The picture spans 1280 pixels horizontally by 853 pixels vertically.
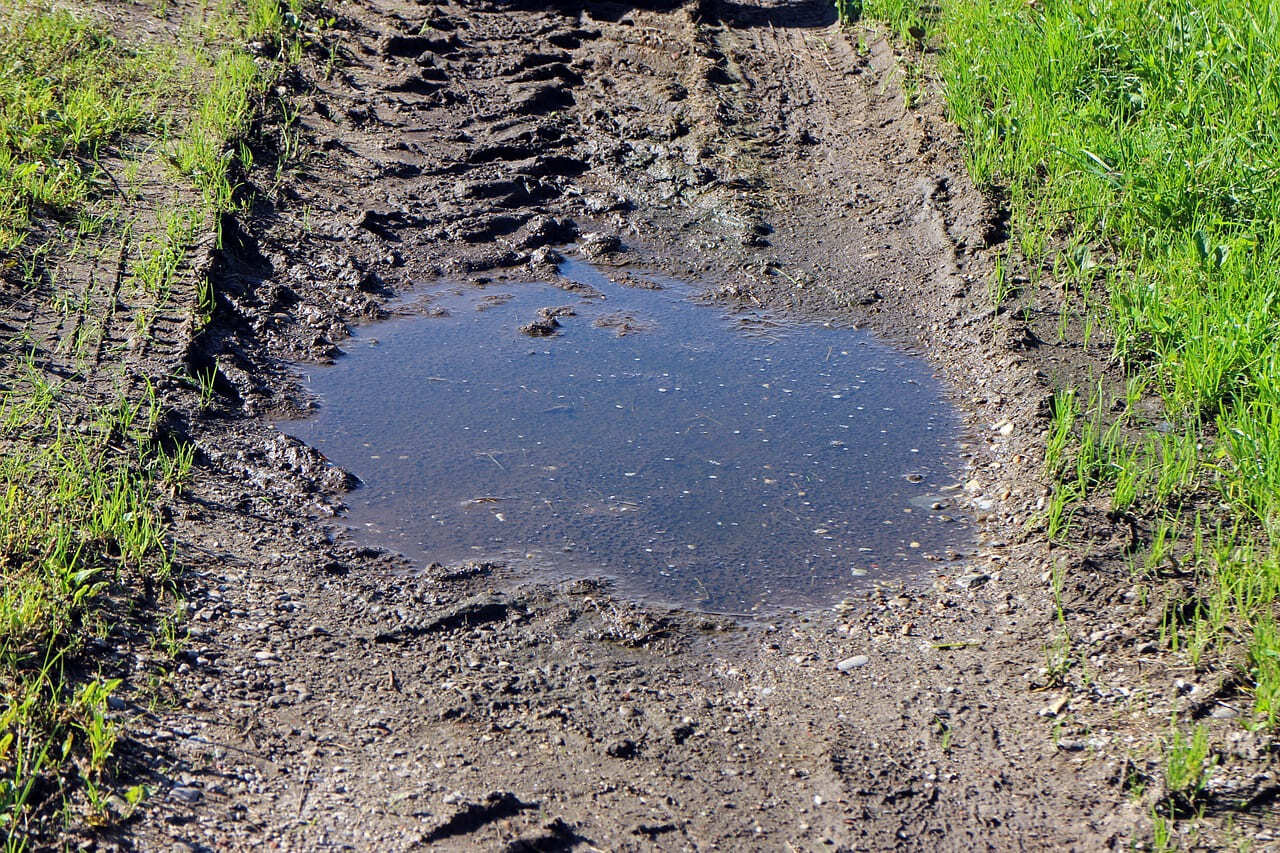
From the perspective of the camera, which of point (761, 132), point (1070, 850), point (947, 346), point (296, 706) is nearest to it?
point (1070, 850)

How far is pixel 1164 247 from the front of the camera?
4.47 m

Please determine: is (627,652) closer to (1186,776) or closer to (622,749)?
(622,749)

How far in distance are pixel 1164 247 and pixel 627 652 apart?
2.70m

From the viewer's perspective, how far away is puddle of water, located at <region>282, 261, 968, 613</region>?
11.3ft

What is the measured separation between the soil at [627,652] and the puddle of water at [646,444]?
4.9 inches

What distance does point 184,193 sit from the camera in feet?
16.6

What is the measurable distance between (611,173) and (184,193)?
1930 mm

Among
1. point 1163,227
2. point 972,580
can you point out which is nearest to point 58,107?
point 972,580

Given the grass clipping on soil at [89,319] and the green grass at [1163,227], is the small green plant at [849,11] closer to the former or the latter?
the green grass at [1163,227]

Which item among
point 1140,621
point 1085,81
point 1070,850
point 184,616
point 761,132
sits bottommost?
point 184,616

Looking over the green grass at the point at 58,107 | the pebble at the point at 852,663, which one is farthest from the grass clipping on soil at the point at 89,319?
the pebble at the point at 852,663

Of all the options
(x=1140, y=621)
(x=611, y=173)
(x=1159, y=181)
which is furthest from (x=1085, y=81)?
(x=1140, y=621)

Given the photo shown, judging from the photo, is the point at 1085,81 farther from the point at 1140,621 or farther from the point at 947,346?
the point at 1140,621

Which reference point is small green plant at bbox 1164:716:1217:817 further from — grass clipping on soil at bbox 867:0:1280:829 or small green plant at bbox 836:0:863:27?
small green plant at bbox 836:0:863:27
